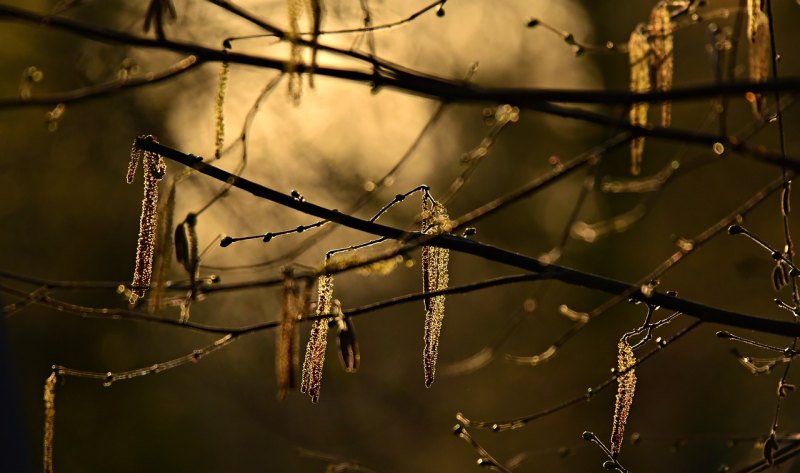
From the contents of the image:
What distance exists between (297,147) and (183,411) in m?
3.72

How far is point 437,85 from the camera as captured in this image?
130 cm

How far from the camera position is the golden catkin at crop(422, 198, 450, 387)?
80.9 inches

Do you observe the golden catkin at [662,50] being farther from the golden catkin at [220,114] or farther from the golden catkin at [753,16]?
the golden catkin at [220,114]

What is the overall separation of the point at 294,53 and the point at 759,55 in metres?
0.92

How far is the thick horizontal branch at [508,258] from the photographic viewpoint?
1.85 metres

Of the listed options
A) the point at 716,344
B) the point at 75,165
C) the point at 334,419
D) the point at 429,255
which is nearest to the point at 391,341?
the point at 334,419

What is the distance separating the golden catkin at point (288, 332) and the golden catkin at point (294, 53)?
0.99ft

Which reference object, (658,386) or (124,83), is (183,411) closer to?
(658,386)

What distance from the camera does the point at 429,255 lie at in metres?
2.10

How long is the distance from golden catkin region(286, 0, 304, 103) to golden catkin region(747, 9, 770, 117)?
817 millimetres

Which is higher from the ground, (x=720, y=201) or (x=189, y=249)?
(x=720, y=201)

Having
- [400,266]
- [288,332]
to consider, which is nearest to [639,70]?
[288,332]

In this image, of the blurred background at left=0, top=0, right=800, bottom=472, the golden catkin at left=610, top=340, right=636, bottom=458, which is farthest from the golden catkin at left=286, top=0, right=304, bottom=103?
the blurred background at left=0, top=0, right=800, bottom=472

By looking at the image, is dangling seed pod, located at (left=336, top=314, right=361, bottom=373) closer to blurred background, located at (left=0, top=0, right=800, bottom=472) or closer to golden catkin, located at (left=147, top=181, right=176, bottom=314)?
A: golden catkin, located at (left=147, top=181, right=176, bottom=314)
